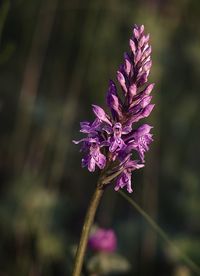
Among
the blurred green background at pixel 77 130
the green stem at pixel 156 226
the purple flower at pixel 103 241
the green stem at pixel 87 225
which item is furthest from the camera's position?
the blurred green background at pixel 77 130

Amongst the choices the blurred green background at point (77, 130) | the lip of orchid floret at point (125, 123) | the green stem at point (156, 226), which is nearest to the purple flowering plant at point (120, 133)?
the lip of orchid floret at point (125, 123)

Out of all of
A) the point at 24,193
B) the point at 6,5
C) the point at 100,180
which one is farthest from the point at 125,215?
the point at 100,180

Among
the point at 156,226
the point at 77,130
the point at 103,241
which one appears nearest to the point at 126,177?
the point at 156,226

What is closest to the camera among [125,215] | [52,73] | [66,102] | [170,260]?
[170,260]

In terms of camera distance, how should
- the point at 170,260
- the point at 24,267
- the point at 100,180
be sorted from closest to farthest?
the point at 100,180, the point at 24,267, the point at 170,260

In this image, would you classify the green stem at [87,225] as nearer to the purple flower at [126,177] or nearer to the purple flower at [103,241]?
the purple flower at [126,177]

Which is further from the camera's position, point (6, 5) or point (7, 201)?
point (7, 201)

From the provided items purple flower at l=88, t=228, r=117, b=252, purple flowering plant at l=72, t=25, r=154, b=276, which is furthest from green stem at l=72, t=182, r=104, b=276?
purple flower at l=88, t=228, r=117, b=252

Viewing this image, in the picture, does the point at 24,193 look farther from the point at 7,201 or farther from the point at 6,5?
the point at 6,5
